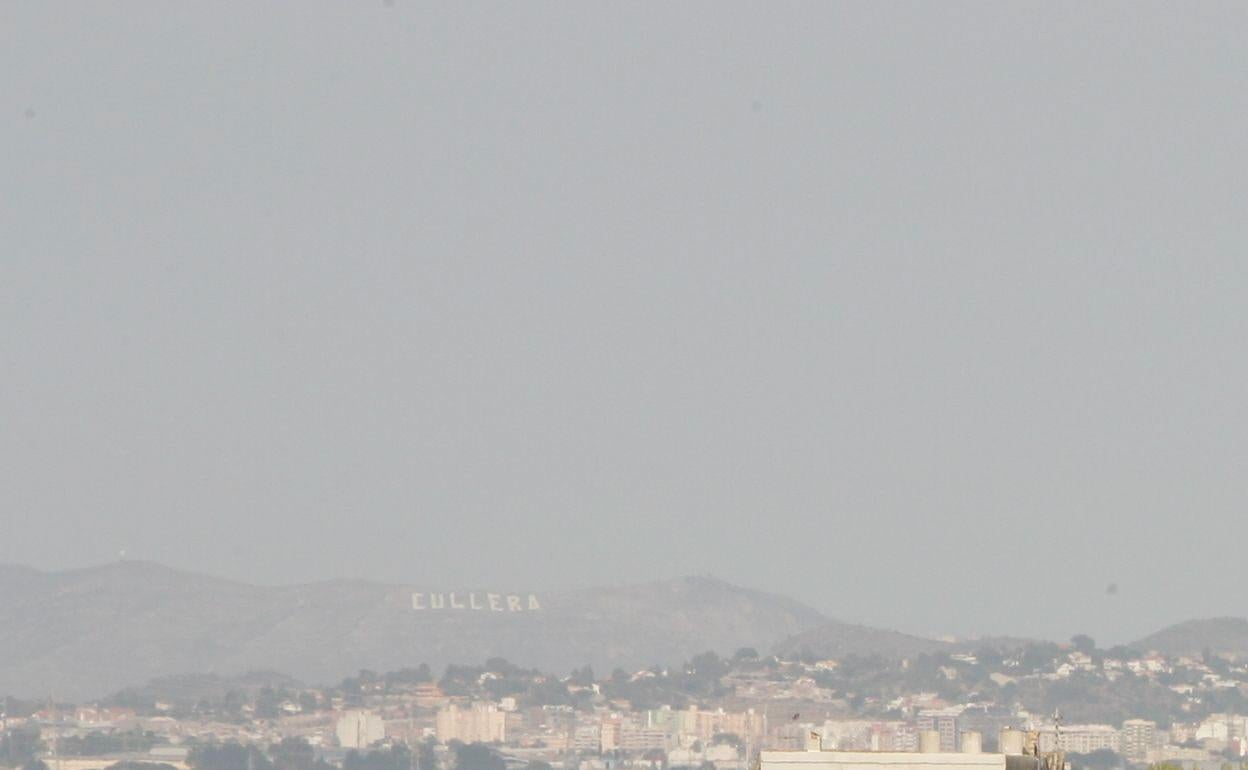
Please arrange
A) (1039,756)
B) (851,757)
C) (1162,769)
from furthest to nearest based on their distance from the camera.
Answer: (1162,769) → (1039,756) → (851,757)

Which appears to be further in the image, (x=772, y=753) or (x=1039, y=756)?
(x=1039, y=756)

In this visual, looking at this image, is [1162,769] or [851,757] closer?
[851,757]

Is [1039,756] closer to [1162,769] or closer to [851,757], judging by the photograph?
[851,757]

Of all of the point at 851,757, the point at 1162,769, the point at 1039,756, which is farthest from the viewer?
the point at 1162,769

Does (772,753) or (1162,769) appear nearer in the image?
(772,753)

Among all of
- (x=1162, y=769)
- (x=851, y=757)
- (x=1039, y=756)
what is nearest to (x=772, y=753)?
(x=851, y=757)

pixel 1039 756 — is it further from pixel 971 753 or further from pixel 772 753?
pixel 772 753

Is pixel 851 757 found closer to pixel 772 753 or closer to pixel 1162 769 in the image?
pixel 772 753
